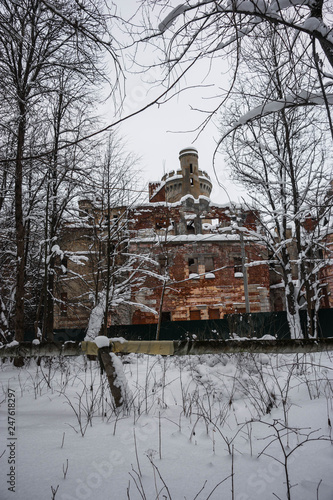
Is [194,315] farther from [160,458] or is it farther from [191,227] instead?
[160,458]

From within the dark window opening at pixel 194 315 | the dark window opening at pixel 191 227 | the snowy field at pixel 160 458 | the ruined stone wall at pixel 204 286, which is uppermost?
the dark window opening at pixel 191 227

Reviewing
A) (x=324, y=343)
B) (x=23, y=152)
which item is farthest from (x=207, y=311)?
(x=324, y=343)

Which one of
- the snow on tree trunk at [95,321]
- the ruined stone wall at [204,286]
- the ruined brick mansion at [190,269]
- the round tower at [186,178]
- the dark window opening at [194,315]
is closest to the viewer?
the snow on tree trunk at [95,321]

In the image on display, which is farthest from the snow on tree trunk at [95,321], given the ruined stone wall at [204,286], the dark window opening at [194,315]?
the dark window opening at [194,315]

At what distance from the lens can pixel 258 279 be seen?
26328 mm

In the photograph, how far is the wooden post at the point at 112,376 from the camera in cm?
282

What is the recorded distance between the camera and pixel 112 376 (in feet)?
9.39

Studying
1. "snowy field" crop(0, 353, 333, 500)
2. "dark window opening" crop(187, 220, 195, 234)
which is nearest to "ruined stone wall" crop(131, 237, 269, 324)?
"dark window opening" crop(187, 220, 195, 234)

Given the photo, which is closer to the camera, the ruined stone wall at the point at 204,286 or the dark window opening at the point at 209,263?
the ruined stone wall at the point at 204,286

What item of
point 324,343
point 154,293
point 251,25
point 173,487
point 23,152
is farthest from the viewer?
point 154,293

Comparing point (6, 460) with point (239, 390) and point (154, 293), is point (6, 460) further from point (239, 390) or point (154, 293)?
point (154, 293)

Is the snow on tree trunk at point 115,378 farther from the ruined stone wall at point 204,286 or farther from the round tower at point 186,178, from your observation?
the round tower at point 186,178

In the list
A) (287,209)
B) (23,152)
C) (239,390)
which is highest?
(23,152)

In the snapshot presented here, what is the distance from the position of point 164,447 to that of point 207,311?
23.4m
